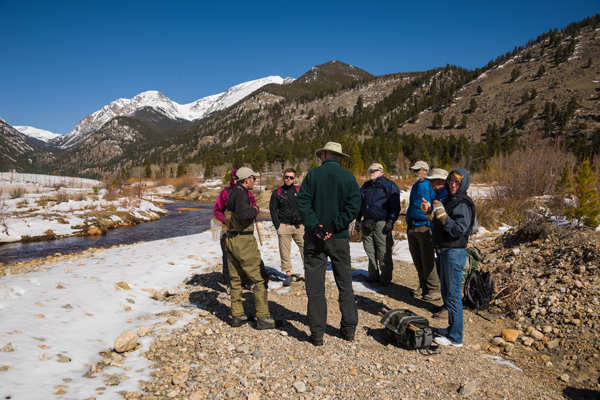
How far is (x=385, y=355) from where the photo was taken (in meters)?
3.43

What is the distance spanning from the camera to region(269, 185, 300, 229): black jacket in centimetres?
580

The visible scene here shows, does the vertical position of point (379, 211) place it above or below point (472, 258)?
above

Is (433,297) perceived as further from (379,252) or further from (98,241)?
(98,241)

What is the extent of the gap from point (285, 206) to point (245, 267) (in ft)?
6.60

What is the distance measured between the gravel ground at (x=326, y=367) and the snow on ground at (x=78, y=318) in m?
0.29

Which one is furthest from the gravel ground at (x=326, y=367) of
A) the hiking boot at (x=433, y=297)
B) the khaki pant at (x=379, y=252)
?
the khaki pant at (x=379, y=252)

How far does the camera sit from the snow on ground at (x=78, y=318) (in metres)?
2.83

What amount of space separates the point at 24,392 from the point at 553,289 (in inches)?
274

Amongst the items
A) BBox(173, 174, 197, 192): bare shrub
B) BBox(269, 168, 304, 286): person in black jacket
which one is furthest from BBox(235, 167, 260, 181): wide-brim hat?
BBox(173, 174, 197, 192): bare shrub

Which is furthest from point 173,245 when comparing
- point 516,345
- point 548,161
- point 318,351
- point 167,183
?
point 167,183

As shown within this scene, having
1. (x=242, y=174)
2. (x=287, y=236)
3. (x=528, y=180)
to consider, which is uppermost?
(x=242, y=174)

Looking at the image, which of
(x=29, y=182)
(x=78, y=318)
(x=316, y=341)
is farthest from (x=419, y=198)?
(x=29, y=182)

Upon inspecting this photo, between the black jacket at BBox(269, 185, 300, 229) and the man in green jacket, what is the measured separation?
7.11 feet

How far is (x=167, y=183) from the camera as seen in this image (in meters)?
79.6
